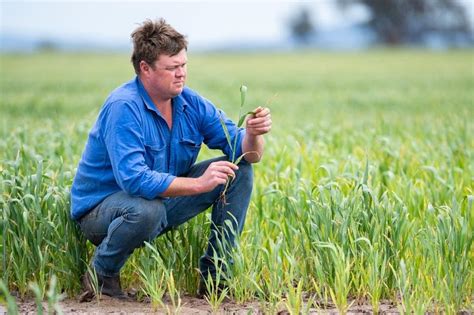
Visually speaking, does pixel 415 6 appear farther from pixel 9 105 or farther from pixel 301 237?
pixel 301 237

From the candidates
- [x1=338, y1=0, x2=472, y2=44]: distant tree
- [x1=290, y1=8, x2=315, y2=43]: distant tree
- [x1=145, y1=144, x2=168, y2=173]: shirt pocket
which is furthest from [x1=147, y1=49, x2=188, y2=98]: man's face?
[x1=290, y1=8, x2=315, y2=43]: distant tree

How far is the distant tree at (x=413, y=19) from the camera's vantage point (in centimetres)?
7094

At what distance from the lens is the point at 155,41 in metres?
3.79

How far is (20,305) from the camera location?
3996 mm

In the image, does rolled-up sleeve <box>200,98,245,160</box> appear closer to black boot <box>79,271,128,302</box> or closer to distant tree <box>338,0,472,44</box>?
black boot <box>79,271,128,302</box>

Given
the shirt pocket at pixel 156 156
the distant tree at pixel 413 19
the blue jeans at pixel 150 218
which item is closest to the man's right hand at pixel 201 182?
the blue jeans at pixel 150 218

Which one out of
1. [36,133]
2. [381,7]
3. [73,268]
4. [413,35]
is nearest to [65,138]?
[36,133]

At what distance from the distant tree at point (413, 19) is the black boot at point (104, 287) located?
224ft

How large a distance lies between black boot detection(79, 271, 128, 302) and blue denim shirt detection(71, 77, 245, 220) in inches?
14.0

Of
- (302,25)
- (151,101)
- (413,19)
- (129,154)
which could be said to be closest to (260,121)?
(151,101)

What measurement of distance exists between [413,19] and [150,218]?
244ft

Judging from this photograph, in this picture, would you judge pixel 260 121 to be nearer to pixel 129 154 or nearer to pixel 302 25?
pixel 129 154

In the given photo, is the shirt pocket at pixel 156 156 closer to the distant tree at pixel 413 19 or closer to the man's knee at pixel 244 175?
the man's knee at pixel 244 175

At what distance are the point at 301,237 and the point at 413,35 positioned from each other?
76.1 meters
